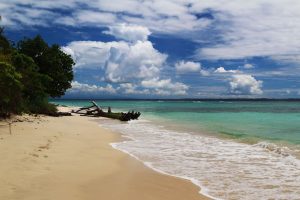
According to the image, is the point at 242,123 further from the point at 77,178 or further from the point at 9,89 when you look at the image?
the point at 77,178

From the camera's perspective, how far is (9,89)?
837 inches

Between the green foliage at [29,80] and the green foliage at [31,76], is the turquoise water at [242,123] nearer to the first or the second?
the green foliage at [31,76]

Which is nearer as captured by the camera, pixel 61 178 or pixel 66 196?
pixel 66 196

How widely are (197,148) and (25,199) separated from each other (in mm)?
11089

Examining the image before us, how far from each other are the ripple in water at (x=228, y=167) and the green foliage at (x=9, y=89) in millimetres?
6976

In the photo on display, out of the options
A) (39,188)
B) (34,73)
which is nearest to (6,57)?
(34,73)

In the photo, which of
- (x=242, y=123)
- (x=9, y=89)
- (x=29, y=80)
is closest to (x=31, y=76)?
(x=29, y=80)

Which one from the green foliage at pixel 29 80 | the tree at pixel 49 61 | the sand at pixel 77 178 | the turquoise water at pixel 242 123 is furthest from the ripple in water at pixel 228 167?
the tree at pixel 49 61

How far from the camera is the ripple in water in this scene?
9.12 meters

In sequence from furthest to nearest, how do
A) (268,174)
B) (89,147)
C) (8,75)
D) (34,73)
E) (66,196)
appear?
(34,73)
(8,75)
(89,147)
(268,174)
(66,196)

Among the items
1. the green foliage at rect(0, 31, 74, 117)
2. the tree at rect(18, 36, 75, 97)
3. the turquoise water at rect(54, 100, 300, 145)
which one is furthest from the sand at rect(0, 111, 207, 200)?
the tree at rect(18, 36, 75, 97)

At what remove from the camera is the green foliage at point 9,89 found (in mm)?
19406

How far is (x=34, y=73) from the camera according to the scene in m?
31.5

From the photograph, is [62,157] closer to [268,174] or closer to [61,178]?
[61,178]
